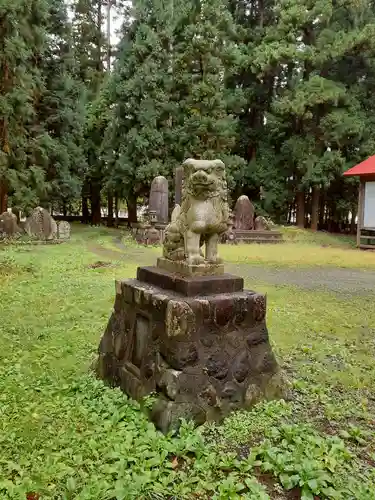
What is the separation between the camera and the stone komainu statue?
12.2 ft

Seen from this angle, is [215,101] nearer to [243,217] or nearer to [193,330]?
[243,217]

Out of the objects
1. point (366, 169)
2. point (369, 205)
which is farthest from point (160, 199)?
point (369, 205)

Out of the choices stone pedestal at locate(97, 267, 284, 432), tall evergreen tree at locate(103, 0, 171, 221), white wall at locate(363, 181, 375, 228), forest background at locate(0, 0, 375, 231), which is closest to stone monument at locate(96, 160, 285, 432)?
stone pedestal at locate(97, 267, 284, 432)

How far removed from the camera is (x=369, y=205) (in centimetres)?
1795

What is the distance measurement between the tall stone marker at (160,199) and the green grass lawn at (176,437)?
43.0 feet

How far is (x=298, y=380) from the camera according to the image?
4211 mm

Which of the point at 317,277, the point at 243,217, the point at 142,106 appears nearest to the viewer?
the point at 317,277

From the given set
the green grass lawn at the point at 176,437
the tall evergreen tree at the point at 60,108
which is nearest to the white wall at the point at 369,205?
the green grass lawn at the point at 176,437

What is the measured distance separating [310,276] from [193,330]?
7.59m

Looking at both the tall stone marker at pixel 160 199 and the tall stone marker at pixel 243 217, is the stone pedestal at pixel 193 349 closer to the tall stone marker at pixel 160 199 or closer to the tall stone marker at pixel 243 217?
the tall stone marker at pixel 160 199

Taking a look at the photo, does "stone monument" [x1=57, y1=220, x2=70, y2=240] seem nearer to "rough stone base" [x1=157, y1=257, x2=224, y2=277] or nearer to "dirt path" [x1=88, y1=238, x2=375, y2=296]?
"dirt path" [x1=88, y1=238, x2=375, y2=296]

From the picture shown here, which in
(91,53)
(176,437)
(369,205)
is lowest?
(176,437)

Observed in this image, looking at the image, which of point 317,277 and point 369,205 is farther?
point 369,205

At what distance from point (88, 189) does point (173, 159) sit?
8.03 meters
